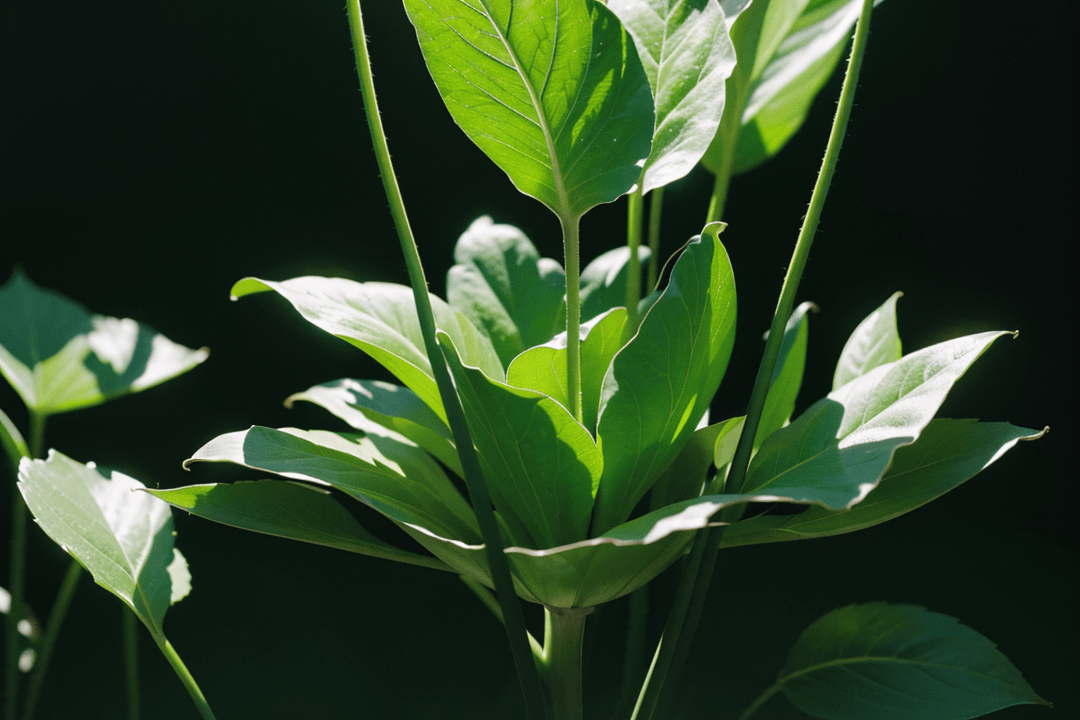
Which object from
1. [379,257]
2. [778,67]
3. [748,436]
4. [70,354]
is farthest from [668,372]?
[379,257]

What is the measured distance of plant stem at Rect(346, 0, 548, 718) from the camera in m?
0.24

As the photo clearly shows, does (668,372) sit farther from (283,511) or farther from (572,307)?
(283,511)

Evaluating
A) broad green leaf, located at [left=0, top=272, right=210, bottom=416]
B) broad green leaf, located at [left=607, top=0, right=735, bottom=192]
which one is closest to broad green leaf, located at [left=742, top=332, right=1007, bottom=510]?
broad green leaf, located at [left=607, top=0, right=735, bottom=192]

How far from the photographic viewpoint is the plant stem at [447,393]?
0.79 feet

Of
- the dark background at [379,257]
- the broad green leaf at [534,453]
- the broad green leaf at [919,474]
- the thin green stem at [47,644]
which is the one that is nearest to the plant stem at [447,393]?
the broad green leaf at [534,453]

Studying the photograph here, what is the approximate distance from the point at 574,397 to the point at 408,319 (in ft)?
0.35

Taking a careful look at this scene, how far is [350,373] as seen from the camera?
0.76m

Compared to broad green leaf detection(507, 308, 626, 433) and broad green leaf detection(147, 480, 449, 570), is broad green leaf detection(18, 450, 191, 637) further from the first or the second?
broad green leaf detection(507, 308, 626, 433)

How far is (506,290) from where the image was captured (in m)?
0.41

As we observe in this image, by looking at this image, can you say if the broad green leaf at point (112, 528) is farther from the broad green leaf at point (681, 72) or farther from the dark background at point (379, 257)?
the dark background at point (379, 257)

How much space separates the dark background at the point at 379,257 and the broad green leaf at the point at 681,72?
0.45 m

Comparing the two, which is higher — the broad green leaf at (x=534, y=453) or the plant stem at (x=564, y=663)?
the broad green leaf at (x=534, y=453)

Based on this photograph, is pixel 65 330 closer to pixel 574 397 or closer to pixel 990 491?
pixel 574 397

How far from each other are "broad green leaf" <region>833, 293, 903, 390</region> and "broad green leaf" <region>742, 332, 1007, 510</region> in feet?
0.25
